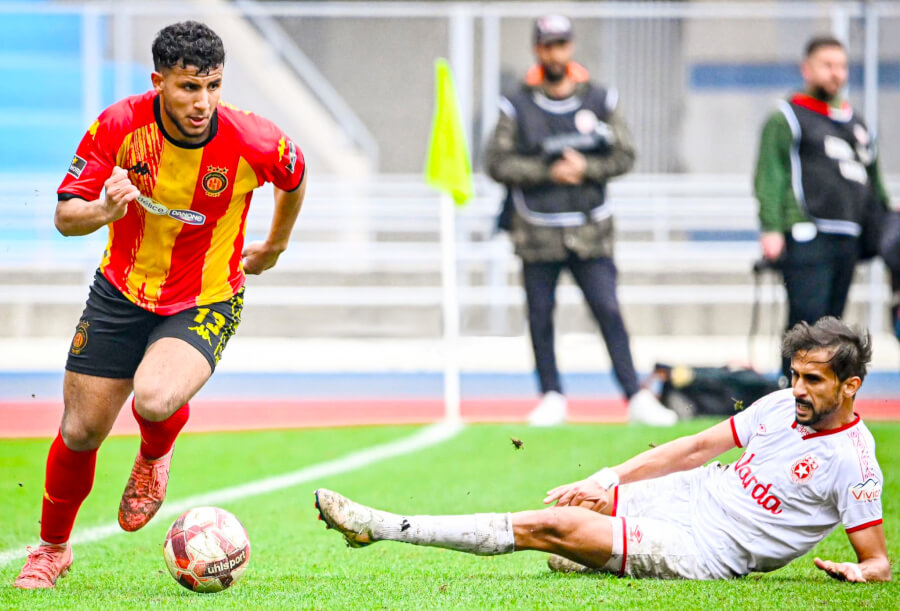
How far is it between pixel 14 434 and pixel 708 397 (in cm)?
550

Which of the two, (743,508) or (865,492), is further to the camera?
(743,508)

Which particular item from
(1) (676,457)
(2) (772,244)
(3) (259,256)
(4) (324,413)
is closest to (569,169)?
(2) (772,244)

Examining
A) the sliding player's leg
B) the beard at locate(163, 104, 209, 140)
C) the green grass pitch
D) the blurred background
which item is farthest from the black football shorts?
the blurred background

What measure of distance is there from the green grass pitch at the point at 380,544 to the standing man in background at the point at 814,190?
1204 millimetres

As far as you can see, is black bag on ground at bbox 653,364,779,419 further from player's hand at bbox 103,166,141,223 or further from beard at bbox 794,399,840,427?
player's hand at bbox 103,166,141,223

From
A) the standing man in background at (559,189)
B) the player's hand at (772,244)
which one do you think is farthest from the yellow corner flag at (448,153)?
the player's hand at (772,244)

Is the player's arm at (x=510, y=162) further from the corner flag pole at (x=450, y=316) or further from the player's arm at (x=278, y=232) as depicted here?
the player's arm at (x=278, y=232)

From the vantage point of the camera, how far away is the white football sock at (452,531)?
4.76 metres

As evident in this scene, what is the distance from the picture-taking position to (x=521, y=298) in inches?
584

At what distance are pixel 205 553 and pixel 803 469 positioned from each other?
2.23 meters

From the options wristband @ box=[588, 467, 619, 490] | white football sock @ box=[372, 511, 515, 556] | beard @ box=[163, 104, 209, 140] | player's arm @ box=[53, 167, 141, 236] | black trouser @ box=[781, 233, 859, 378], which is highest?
beard @ box=[163, 104, 209, 140]

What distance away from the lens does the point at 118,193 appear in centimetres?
477

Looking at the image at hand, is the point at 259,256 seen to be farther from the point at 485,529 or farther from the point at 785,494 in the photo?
the point at 785,494

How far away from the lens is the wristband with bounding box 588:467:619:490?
5059mm
